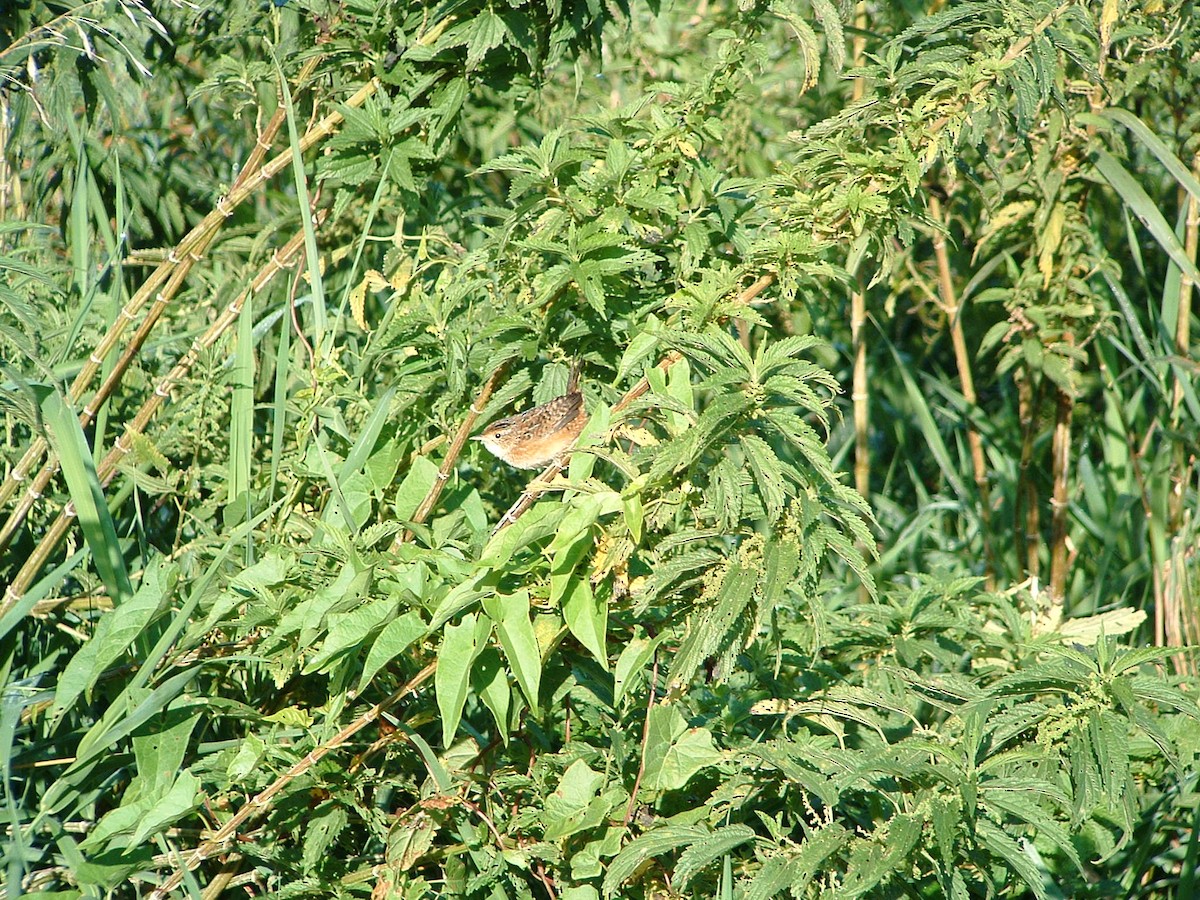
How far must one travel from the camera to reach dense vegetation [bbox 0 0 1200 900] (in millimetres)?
1938

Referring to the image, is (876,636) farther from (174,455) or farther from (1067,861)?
(174,455)

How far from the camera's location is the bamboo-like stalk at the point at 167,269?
2426 millimetres

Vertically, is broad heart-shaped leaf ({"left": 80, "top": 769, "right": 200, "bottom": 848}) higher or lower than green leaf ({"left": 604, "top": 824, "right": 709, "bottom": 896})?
higher

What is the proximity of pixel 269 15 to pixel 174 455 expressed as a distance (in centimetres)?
112

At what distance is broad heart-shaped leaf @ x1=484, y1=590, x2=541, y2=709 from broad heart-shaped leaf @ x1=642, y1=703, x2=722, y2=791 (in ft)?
0.98

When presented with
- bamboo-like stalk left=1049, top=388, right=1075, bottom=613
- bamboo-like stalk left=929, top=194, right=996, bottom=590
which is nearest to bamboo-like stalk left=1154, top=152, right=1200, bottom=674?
bamboo-like stalk left=1049, top=388, right=1075, bottom=613

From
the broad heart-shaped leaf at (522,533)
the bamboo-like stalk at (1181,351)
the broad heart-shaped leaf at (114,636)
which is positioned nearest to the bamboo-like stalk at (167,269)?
the broad heart-shaped leaf at (114,636)

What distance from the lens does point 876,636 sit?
2.62m

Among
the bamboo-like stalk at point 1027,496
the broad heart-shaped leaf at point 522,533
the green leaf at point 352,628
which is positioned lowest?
the bamboo-like stalk at point 1027,496

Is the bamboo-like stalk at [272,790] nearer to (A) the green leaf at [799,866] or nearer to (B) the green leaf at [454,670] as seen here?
(B) the green leaf at [454,670]

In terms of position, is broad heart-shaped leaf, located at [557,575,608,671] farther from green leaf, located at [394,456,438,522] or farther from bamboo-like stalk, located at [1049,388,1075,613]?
bamboo-like stalk, located at [1049,388,1075,613]

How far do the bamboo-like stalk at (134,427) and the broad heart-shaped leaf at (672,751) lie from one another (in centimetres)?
128

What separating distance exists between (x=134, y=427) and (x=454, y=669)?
1058 mm

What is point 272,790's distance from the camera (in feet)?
6.82
